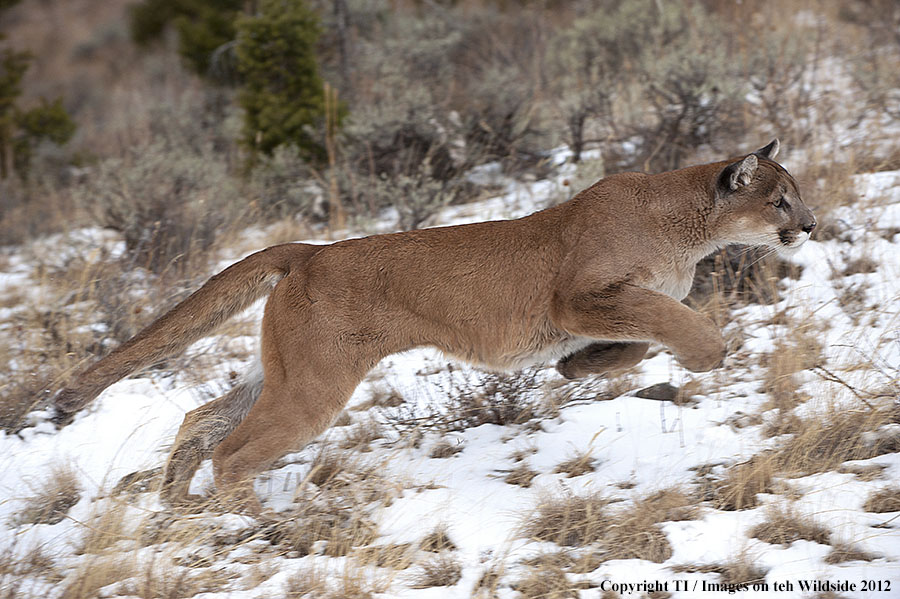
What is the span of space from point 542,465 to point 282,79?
6503 millimetres

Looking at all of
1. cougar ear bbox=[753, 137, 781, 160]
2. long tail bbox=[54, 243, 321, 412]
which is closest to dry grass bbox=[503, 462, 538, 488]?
long tail bbox=[54, 243, 321, 412]

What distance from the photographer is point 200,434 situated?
4.41 meters

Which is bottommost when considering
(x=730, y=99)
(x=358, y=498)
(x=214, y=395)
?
(x=358, y=498)

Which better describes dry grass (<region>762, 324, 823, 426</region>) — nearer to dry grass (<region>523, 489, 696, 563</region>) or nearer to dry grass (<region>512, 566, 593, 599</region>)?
dry grass (<region>523, 489, 696, 563</region>)

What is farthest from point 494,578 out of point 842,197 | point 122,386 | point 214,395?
point 842,197

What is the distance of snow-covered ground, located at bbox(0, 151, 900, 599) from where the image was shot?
3346 mm

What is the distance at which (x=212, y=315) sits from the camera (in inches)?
169

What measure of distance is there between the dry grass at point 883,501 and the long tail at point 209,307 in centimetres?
281

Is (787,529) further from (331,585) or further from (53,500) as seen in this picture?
(53,500)

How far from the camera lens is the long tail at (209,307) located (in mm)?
4164

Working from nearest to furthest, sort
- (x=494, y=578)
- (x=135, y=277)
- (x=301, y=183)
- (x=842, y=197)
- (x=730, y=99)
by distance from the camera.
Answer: (x=494, y=578) → (x=842, y=197) → (x=135, y=277) → (x=730, y=99) → (x=301, y=183)

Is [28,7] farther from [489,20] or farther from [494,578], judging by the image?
[494,578]

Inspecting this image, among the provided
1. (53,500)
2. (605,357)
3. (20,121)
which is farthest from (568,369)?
(20,121)

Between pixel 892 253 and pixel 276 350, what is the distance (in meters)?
4.40
